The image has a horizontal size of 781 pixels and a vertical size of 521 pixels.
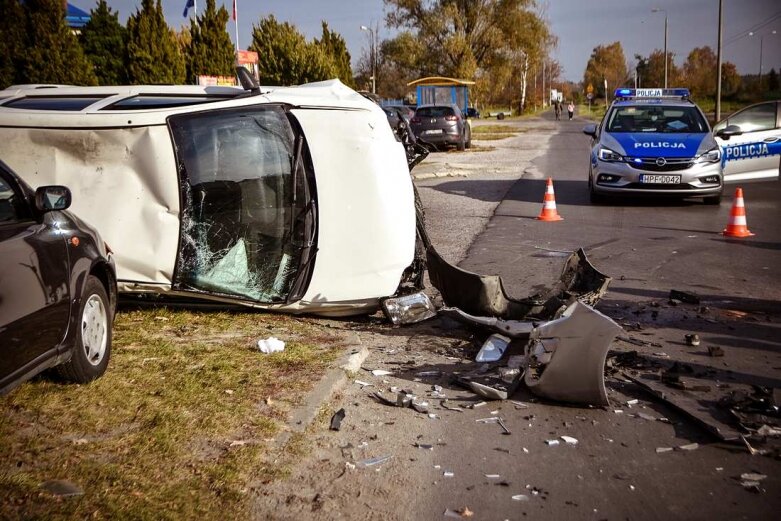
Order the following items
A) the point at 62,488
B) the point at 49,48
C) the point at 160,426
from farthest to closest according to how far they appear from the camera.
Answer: the point at 49,48
the point at 160,426
the point at 62,488

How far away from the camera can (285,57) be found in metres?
39.2

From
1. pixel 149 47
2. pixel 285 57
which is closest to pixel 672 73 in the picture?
pixel 285 57

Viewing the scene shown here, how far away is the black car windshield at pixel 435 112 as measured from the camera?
30016mm

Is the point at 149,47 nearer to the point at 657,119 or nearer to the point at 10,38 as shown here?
the point at 10,38

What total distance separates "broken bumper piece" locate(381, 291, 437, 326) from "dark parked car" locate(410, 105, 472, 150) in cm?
2361

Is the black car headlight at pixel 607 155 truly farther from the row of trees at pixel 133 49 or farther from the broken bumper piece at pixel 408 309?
the row of trees at pixel 133 49

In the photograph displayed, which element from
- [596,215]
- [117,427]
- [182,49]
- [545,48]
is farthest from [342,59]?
[117,427]

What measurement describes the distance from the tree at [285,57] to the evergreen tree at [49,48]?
52.6 feet

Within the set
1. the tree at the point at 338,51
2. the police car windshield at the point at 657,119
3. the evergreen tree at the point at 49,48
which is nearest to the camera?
the police car windshield at the point at 657,119

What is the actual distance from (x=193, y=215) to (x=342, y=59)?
46880 millimetres

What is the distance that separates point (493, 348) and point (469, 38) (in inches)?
2789

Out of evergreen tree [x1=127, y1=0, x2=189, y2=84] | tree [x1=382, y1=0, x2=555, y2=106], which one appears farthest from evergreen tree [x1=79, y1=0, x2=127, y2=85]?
tree [x1=382, y1=0, x2=555, y2=106]

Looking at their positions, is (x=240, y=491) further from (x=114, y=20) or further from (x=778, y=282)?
(x=114, y=20)

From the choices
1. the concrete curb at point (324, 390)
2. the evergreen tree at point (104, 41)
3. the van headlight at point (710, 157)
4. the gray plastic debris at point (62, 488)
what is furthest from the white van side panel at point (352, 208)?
the evergreen tree at point (104, 41)
